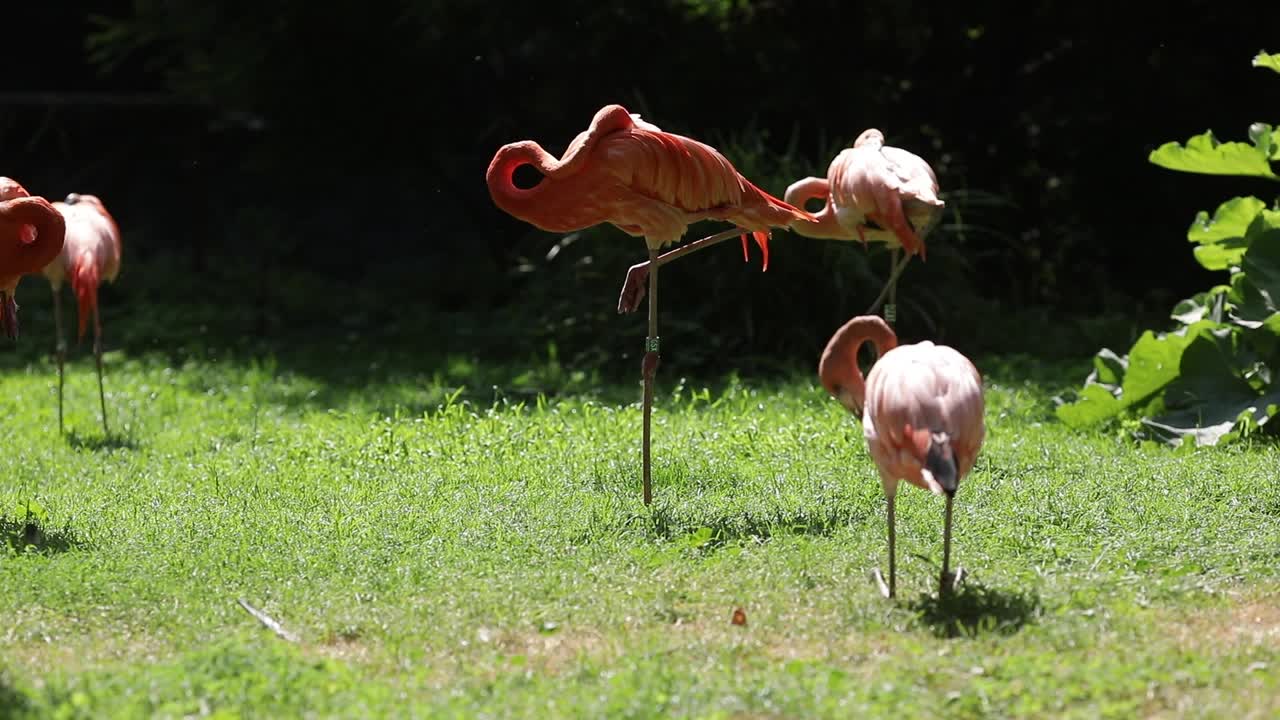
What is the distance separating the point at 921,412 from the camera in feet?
11.2

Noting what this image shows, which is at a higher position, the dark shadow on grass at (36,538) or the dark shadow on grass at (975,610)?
the dark shadow on grass at (975,610)


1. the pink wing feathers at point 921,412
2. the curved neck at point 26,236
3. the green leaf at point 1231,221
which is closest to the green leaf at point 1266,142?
the green leaf at point 1231,221

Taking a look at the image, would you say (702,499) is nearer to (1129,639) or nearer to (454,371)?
(1129,639)

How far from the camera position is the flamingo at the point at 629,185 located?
14.8 ft

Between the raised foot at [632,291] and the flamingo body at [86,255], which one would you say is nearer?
the raised foot at [632,291]

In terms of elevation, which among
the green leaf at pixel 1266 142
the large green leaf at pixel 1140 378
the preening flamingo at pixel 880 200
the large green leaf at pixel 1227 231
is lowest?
the large green leaf at pixel 1140 378

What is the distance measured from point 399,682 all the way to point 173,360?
5.41m

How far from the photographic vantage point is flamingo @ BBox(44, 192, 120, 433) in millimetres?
5844

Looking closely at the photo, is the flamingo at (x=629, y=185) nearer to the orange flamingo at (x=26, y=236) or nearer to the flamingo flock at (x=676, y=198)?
the flamingo flock at (x=676, y=198)

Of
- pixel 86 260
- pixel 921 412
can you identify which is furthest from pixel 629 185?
pixel 86 260

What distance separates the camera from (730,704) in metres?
3.06

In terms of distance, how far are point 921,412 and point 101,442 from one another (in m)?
3.80

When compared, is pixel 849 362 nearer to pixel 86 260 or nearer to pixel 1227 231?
pixel 1227 231

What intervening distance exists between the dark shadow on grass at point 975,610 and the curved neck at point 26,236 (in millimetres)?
2742
